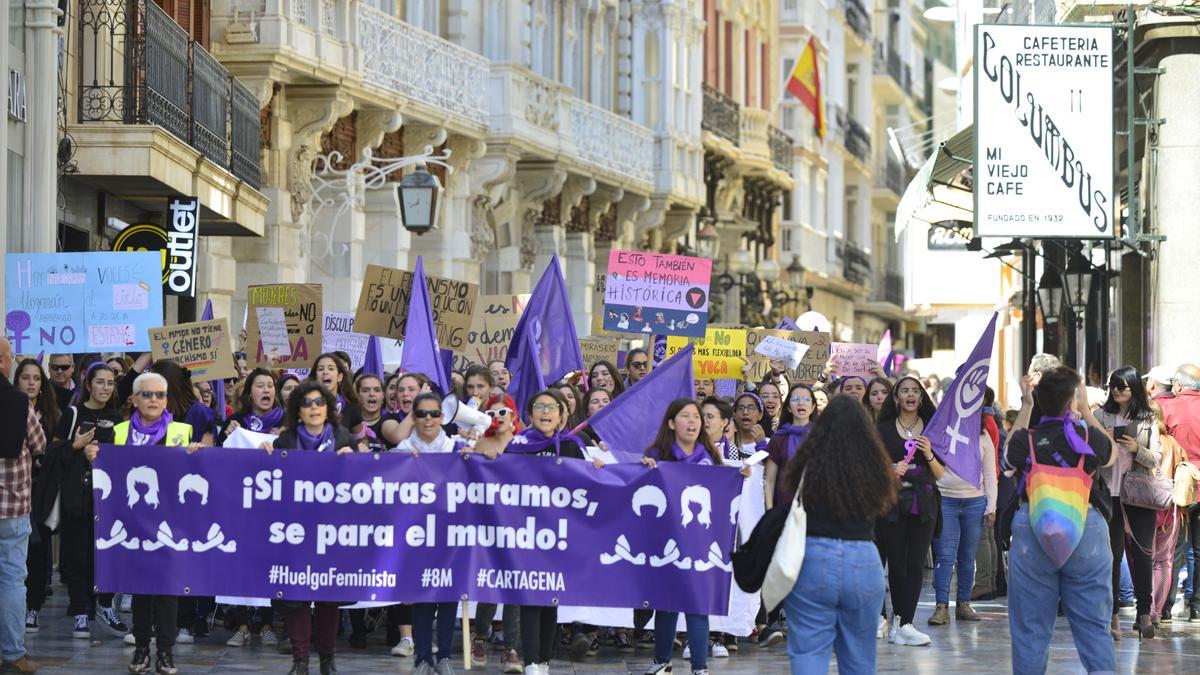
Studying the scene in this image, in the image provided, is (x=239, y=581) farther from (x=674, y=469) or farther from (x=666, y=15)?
(x=666, y=15)

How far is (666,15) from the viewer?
126 ft

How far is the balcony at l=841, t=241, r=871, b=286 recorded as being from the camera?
6278 centimetres

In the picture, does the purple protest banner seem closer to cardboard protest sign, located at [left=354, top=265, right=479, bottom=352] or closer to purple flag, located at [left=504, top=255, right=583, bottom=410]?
cardboard protest sign, located at [left=354, top=265, right=479, bottom=352]

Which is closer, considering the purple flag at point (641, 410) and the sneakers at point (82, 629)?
the purple flag at point (641, 410)

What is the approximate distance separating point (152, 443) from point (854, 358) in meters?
12.8

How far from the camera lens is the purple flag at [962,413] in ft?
46.2

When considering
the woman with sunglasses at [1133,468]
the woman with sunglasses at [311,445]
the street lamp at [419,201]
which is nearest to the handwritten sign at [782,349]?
the street lamp at [419,201]

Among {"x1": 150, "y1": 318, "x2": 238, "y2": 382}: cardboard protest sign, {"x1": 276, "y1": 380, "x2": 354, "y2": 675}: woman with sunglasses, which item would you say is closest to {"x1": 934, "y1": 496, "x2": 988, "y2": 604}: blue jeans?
{"x1": 150, "y1": 318, "x2": 238, "y2": 382}: cardboard protest sign

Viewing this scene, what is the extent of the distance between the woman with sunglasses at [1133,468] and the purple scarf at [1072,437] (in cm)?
376

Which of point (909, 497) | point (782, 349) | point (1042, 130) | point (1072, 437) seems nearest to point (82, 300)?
point (909, 497)

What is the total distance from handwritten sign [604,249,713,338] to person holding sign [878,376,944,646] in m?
7.35

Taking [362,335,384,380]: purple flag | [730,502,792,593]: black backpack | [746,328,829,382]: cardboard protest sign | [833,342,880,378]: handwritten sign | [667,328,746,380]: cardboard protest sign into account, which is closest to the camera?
[730,502,792,593]: black backpack

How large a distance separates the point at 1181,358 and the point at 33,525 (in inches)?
471

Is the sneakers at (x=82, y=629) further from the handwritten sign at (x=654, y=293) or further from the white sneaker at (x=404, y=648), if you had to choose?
the handwritten sign at (x=654, y=293)
